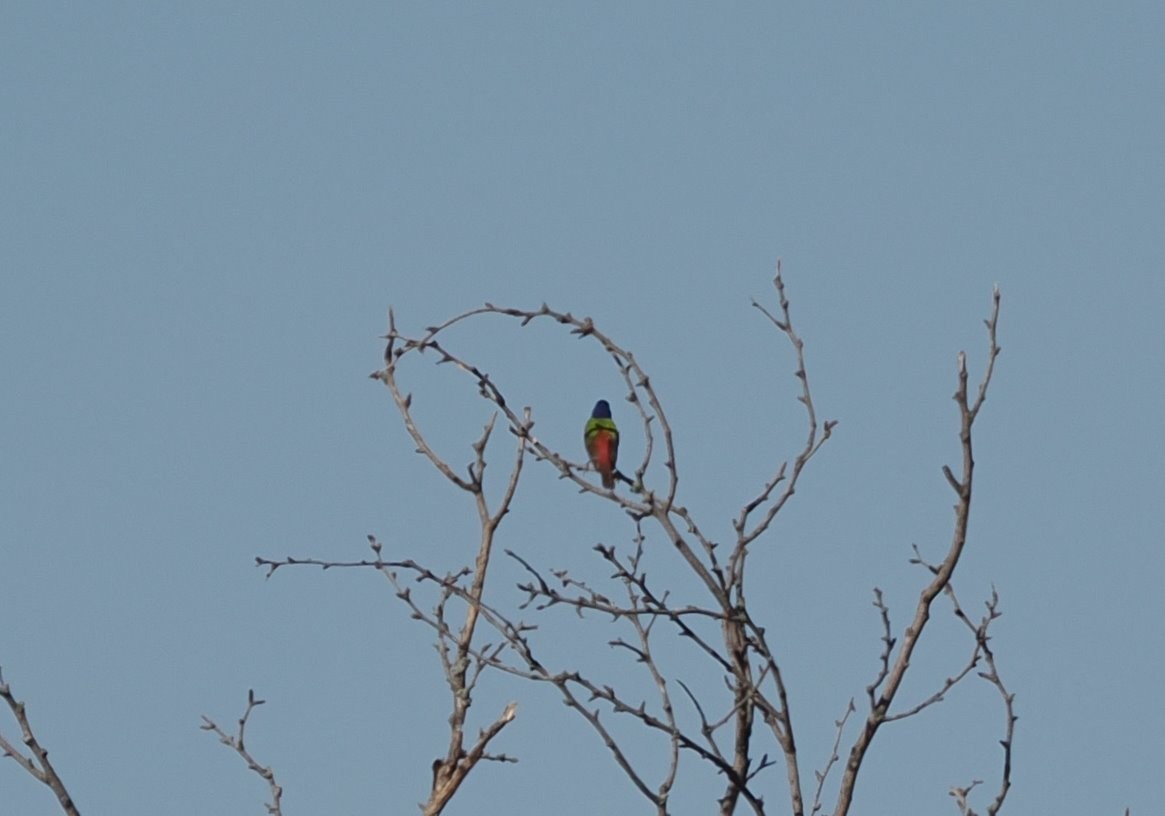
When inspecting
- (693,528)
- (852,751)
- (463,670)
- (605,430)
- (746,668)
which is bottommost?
(852,751)

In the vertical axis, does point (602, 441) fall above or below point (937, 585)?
above

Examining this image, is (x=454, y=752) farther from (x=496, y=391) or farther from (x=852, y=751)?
(x=852, y=751)

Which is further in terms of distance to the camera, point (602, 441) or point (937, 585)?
point (602, 441)

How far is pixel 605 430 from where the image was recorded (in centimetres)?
1112

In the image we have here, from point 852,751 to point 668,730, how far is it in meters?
0.45

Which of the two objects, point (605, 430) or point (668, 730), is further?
point (605, 430)

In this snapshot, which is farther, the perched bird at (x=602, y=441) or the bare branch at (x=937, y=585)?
the perched bird at (x=602, y=441)

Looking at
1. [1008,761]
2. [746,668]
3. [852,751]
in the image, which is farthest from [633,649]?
[1008,761]

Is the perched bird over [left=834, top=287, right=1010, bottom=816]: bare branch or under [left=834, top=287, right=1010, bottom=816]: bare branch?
over

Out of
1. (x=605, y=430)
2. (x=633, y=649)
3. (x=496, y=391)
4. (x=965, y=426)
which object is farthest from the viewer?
(x=605, y=430)

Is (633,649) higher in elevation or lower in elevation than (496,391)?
lower

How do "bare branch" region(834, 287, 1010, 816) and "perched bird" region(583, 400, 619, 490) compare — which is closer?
"bare branch" region(834, 287, 1010, 816)

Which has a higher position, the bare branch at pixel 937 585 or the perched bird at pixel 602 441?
the perched bird at pixel 602 441

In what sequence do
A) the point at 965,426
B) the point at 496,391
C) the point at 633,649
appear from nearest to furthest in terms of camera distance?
the point at 965,426, the point at 633,649, the point at 496,391
